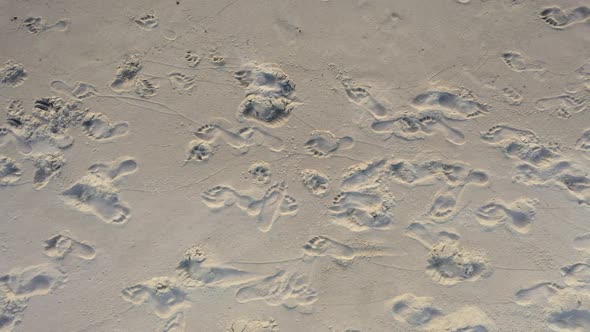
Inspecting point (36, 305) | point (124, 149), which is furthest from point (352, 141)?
point (36, 305)

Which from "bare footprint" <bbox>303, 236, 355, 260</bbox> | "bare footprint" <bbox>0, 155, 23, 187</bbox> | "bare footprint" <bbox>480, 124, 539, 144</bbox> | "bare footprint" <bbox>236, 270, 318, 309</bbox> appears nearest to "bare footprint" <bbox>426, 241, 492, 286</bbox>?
"bare footprint" <bbox>303, 236, 355, 260</bbox>

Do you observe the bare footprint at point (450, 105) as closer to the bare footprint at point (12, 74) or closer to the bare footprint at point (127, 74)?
the bare footprint at point (127, 74)

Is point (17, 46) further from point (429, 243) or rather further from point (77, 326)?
point (429, 243)

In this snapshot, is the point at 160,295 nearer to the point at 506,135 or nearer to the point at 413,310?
the point at 413,310

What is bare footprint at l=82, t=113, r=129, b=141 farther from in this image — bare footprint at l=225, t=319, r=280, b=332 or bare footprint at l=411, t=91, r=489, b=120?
bare footprint at l=411, t=91, r=489, b=120

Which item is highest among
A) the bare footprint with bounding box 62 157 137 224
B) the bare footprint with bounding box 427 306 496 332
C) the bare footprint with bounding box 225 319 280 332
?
the bare footprint with bounding box 62 157 137 224

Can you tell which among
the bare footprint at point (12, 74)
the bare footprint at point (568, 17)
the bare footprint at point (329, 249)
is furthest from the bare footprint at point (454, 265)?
the bare footprint at point (12, 74)
